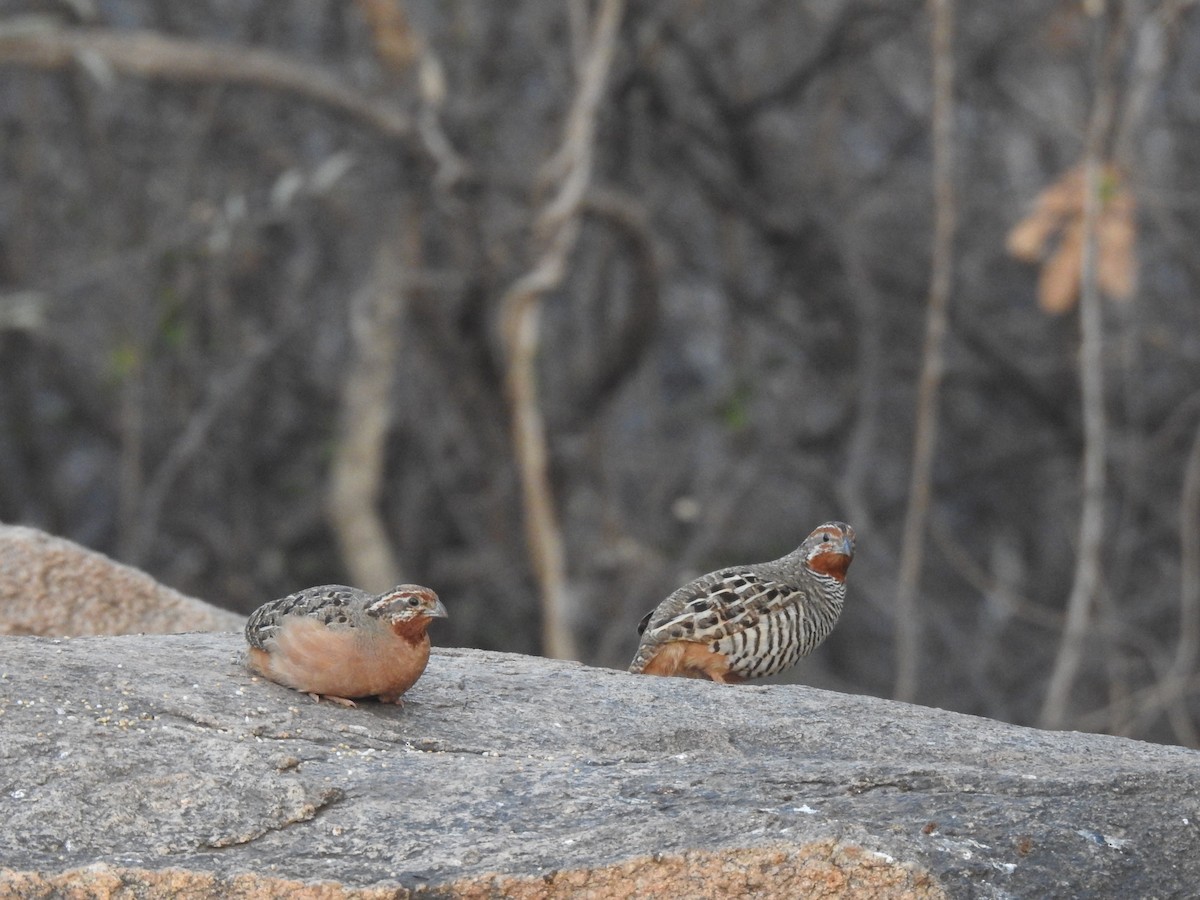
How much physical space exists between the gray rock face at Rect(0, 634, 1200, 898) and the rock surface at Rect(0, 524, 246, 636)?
5.08 feet

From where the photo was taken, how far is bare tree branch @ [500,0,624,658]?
1027 cm

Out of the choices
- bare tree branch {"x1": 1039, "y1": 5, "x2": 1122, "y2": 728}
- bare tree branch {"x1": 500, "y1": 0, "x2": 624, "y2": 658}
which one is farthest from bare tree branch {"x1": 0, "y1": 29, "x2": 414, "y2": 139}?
bare tree branch {"x1": 1039, "y1": 5, "x2": 1122, "y2": 728}

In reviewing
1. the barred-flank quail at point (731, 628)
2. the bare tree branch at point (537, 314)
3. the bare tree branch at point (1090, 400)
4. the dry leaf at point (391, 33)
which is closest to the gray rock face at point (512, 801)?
the barred-flank quail at point (731, 628)

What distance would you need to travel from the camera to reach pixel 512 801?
3645mm

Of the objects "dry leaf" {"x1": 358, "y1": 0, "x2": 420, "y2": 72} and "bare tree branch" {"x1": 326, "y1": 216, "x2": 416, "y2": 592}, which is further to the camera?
"bare tree branch" {"x1": 326, "y1": 216, "x2": 416, "y2": 592}

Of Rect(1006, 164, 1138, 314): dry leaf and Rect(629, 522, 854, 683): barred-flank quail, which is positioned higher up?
Rect(1006, 164, 1138, 314): dry leaf

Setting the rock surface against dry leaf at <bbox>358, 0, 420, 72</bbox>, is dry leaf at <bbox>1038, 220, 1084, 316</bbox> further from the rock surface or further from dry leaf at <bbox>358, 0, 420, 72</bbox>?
the rock surface

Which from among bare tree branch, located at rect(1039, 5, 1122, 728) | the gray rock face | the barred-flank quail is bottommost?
the gray rock face

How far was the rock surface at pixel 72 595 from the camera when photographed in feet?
19.5

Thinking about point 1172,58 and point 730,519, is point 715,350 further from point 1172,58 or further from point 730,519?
point 1172,58

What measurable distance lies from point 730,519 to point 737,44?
3.31 meters

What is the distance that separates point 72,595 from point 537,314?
16.5ft

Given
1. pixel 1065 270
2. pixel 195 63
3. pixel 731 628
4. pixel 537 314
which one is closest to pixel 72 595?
pixel 731 628

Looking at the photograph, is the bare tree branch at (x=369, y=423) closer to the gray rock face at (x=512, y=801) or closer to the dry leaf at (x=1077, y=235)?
the dry leaf at (x=1077, y=235)
